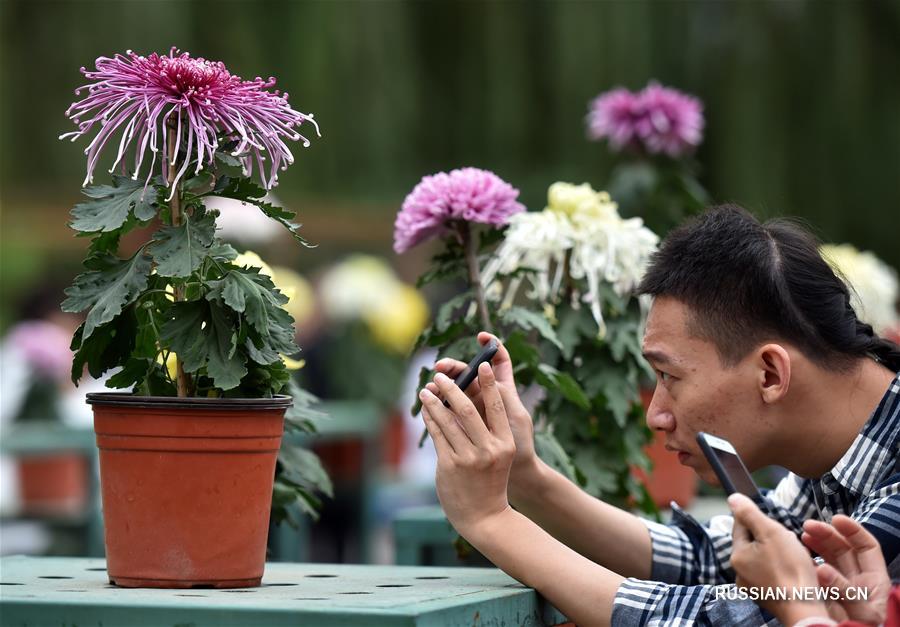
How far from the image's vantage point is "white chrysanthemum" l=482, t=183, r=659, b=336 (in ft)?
7.88

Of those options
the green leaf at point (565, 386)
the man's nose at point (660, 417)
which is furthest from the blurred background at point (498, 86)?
the man's nose at point (660, 417)

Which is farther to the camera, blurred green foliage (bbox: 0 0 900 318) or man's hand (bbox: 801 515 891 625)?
blurred green foliage (bbox: 0 0 900 318)

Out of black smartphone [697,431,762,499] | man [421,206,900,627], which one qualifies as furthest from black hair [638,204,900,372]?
black smartphone [697,431,762,499]

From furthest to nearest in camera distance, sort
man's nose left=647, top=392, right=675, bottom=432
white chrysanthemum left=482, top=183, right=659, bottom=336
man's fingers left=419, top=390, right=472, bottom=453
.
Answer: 1. white chrysanthemum left=482, top=183, right=659, bottom=336
2. man's nose left=647, top=392, right=675, bottom=432
3. man's fingers left=419, top=390, right=472, bottom=453

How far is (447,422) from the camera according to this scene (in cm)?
164

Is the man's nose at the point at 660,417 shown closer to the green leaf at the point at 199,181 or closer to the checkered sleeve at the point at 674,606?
the checkered sleeve at the point at 674,606

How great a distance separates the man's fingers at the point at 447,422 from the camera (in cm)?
163

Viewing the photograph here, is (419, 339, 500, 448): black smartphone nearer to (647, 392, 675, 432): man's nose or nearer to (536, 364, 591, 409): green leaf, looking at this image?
(647, 392, 675, 432): man's nose

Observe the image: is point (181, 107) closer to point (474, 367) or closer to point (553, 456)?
point (474, 367)

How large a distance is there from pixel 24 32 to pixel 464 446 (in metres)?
5.84

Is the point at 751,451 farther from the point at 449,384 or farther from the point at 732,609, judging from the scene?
the point at 449,384

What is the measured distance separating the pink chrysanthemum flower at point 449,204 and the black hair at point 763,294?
1.49ft

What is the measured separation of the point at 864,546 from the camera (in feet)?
4.58

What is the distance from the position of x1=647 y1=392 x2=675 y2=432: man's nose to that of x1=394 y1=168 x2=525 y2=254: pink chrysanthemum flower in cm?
52
